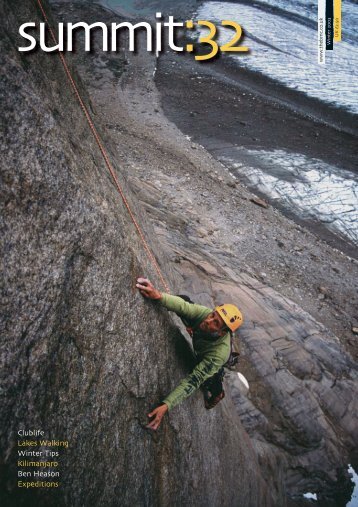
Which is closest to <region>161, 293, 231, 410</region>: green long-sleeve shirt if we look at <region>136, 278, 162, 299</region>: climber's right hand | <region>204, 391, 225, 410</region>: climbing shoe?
<region>136, 278, 162, 299</region>: climber's right hand

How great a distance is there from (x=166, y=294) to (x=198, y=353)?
3.15 feet

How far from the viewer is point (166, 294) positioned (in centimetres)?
385

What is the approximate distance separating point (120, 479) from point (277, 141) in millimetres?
18036

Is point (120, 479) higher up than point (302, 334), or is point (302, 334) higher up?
point (120, 479)

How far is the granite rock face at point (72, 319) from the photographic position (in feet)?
7.84

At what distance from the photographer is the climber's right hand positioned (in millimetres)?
3573

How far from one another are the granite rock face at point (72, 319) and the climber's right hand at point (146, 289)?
9cm

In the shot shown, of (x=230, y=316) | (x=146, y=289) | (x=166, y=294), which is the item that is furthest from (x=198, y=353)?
(x=146, y=289)

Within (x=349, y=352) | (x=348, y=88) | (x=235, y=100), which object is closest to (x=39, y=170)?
(x=349, y=352)

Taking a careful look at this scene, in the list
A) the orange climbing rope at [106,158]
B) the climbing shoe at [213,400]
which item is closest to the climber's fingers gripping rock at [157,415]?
the climbing shoe at [213,400]

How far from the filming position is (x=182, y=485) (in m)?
3.87

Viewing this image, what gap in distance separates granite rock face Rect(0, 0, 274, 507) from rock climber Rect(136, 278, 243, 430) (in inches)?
6.5

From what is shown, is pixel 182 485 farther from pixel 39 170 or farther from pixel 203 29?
pixel 203 29

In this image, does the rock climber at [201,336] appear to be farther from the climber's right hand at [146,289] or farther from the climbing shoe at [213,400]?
the climbing shoe at [213,400]
